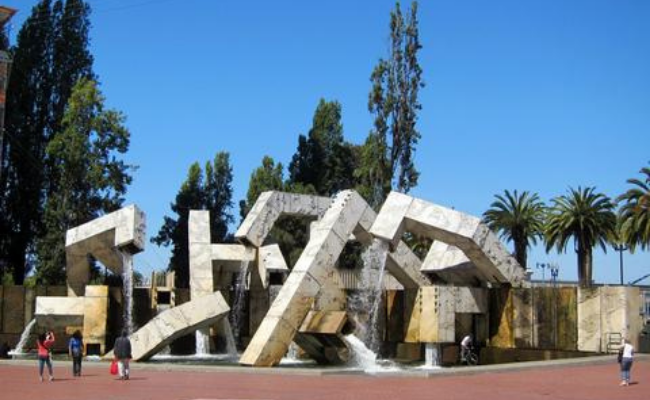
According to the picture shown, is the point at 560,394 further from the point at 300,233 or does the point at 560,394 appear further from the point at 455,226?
the point at 300,233

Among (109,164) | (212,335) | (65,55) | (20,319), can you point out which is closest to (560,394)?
(212,335)

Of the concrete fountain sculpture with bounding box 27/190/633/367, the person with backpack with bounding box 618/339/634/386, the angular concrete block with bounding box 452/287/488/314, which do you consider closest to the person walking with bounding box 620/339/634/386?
the person with backpack with bounding box 618/339/634/386

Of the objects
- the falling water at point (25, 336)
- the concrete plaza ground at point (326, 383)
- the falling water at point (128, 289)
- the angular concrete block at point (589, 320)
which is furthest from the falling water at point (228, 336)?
the angular concrete block at point (589, 320)

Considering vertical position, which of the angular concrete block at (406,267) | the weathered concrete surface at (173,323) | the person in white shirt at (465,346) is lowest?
the person in white shirt at (465,346)

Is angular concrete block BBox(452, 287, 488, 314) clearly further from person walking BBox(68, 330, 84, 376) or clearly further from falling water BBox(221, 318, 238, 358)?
person walking BBox(68, 330, 84, 376)

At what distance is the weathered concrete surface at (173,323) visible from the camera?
2308cm

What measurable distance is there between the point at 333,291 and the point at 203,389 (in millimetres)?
11027

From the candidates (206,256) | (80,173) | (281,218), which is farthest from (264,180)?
(206,256)

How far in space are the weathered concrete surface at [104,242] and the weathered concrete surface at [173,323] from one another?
4763 mm

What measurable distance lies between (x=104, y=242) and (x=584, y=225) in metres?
26.6

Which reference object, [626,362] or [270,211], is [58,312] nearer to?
[270,211]

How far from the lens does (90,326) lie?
27.0 m

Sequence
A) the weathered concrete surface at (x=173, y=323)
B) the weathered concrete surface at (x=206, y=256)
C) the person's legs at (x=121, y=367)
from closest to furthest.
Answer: the person's legs at (x=121, y=367)
the weathered concrete surface at (x=173, y=323)
the weathered concrete surface at (x=206, y=256)

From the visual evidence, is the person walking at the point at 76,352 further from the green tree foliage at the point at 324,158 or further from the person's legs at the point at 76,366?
the green tree foliage at the point at 324,158
